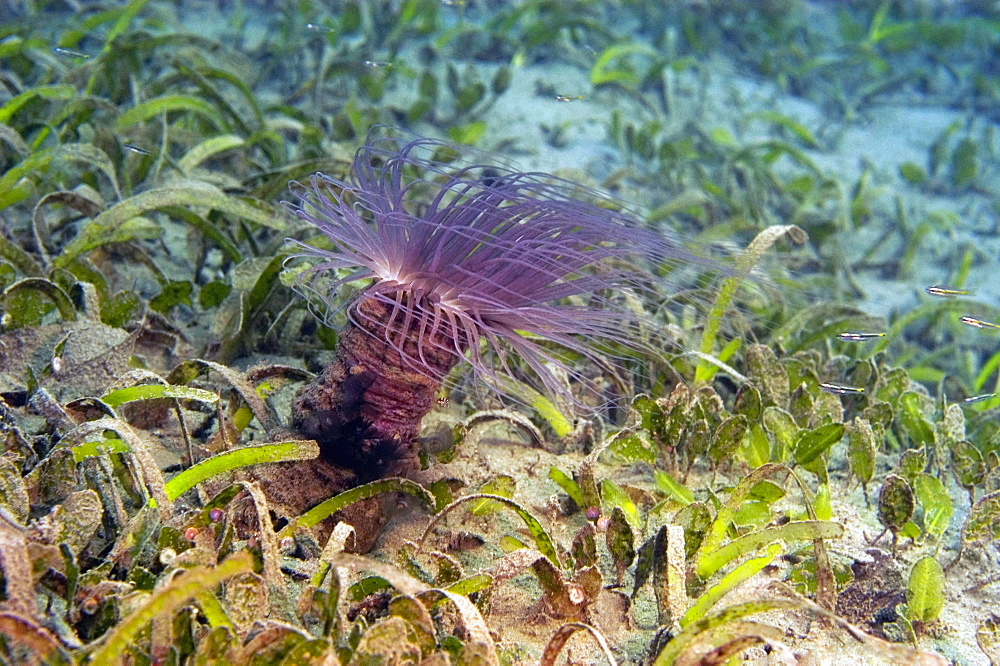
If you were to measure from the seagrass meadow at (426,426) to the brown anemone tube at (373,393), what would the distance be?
0.4 inches

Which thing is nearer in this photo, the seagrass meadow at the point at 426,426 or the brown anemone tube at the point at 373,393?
the seagrass meadow at the point at 426,426

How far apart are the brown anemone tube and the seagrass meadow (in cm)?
1

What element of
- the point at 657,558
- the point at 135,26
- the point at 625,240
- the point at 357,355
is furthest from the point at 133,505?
the point at 135,26

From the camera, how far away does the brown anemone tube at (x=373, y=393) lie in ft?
7.08

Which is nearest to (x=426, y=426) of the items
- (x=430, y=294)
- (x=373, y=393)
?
(x=373, y=393)

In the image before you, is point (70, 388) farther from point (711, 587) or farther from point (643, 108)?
point (643, 108)

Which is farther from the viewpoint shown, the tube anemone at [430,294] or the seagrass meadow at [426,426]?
the tube anemone at [430,294]

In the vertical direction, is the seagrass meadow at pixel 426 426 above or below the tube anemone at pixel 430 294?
below

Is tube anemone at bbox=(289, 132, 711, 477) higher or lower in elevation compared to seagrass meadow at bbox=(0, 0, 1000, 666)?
higher

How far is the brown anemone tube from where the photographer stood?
2158mm

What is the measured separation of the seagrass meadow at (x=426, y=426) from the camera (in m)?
1.84

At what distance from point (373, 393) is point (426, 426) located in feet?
2.21

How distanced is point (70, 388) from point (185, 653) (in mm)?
1315

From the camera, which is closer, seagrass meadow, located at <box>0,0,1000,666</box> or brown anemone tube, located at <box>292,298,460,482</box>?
seagrass meadow, located at <box>0,0,1000,666</box>
